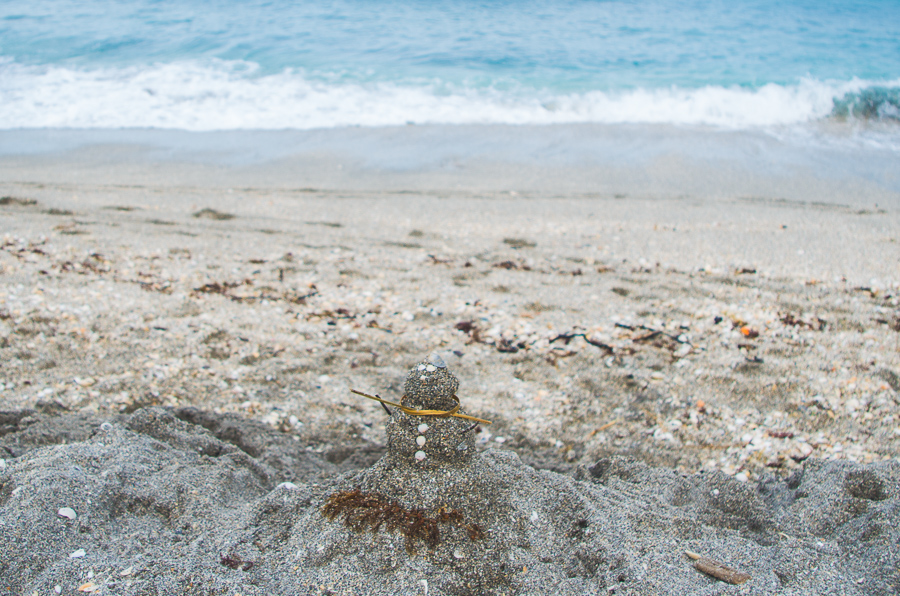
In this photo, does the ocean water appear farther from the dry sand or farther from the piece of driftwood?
the piece of driftwood

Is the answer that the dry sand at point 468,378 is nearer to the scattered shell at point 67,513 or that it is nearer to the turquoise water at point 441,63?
the scattered shell at point 67,513

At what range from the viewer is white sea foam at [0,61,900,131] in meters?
10.1

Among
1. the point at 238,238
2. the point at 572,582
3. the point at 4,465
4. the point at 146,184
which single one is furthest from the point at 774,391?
the point at 146,184

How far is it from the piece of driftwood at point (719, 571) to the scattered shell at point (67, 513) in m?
2.06

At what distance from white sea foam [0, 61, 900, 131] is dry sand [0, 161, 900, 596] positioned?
13.6 ft

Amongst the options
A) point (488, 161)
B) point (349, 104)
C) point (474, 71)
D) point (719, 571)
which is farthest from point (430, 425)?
point (474, 71)

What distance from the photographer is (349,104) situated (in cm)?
1089

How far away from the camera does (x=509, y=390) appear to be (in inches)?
134

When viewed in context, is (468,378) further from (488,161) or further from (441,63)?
(441,63)

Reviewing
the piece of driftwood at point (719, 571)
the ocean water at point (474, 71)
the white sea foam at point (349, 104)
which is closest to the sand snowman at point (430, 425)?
the piece of driftwood at point (719, 571)

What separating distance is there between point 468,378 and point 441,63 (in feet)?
37.3

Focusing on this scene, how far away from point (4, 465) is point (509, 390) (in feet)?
7.48

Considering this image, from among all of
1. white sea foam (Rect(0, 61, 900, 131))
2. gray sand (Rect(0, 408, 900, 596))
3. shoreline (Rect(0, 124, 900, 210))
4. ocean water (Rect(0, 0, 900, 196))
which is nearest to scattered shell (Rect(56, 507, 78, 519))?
gray sand (Rect(0, 408, 900, 596))

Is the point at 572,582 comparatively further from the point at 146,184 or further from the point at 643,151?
the point at 643,151
